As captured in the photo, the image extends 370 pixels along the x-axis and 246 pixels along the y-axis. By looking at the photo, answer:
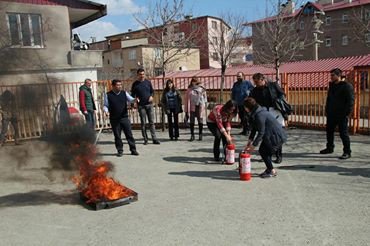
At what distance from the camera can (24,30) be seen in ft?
14.5

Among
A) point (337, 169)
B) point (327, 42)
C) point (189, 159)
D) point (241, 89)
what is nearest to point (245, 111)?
point (189, 159)

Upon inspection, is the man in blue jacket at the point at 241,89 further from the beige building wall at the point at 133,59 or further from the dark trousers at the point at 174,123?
the beige building wall at the point at 133,59

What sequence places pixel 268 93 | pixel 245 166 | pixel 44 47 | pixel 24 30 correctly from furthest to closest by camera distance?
pixel 268 93 → pixel 245 166 → pixel 44 47 → pixel 24 30

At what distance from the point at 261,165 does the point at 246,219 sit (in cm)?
275

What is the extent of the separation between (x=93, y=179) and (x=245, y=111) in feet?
13.8

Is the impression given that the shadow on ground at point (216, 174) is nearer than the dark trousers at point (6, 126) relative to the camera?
No

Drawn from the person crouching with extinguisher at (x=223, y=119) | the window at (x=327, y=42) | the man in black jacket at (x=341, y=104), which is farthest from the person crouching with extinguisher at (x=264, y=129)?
the window at (x=327, y=42)

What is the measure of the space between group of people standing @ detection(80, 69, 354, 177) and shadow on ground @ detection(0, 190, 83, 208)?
280 cm

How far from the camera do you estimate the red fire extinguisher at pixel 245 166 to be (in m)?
5.98

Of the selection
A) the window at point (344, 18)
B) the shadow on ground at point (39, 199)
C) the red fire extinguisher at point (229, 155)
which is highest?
the window at point (344, 18)

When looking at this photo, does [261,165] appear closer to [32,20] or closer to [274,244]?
[274,244]

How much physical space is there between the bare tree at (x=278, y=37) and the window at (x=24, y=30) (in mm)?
8923

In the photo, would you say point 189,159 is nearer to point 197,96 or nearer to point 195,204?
point 197,96

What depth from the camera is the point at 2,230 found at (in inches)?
177
